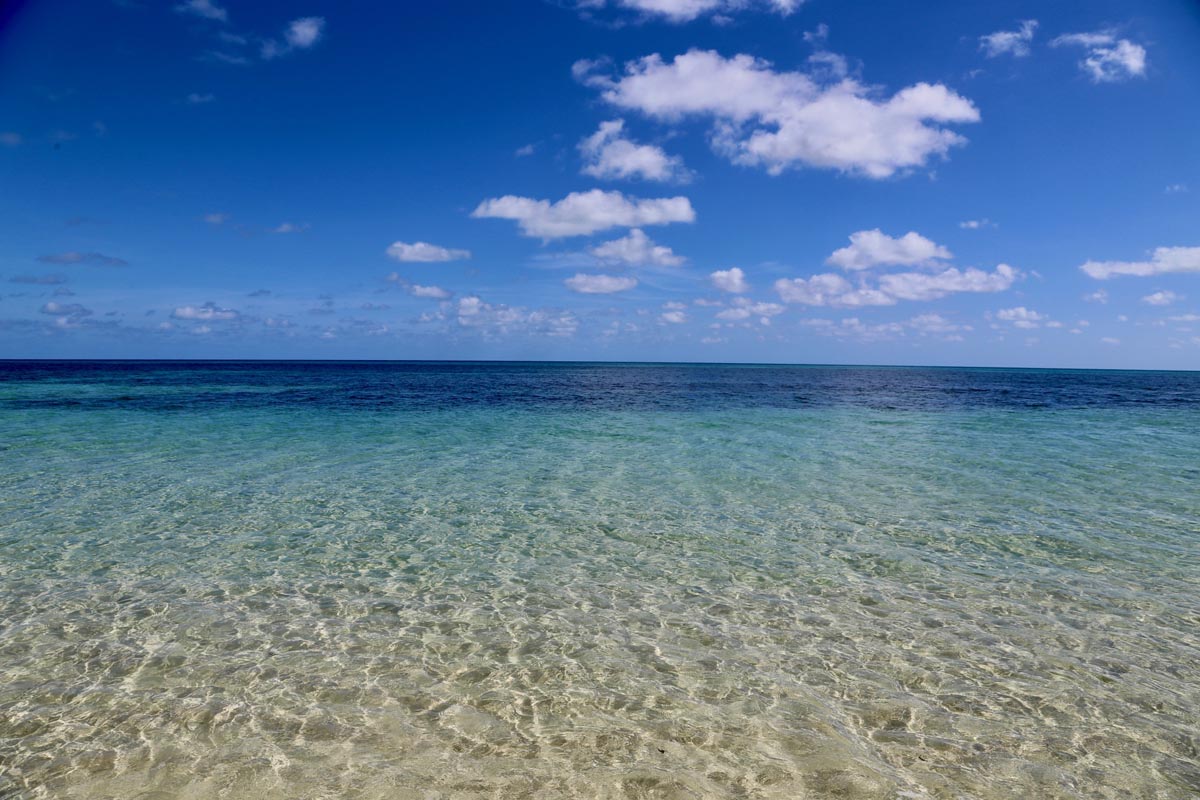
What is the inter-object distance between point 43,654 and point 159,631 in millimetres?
939

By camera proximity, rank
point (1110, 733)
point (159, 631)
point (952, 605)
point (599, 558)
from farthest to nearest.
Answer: point (599, 558) → point (952, 605) → point (159, 631) → point (1110, 733)

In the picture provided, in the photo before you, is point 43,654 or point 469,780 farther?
point 43,654

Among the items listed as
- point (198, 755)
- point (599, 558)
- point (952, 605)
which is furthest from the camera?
point (599, 558)

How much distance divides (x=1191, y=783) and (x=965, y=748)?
1479mm

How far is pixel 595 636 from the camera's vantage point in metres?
6.90

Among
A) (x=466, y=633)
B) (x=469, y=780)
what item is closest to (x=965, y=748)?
(x=469, y=780)

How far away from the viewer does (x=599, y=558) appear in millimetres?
9477

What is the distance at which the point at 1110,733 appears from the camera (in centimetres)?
514

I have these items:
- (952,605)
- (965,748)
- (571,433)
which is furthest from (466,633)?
(571,433)

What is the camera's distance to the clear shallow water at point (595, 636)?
471 cm

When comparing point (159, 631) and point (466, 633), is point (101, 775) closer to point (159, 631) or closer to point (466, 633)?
point (159, 631)

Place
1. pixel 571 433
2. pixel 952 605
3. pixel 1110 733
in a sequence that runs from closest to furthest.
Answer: pixel 1110 733 < pixel 952 605 < pixel 571 433

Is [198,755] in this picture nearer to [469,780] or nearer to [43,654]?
[469,780]

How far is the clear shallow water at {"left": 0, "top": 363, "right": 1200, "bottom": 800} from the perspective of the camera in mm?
4715
